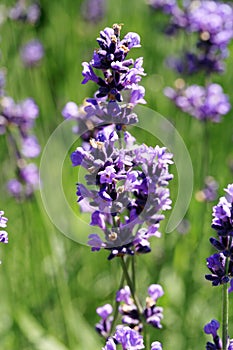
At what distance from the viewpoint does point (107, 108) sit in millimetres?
1717

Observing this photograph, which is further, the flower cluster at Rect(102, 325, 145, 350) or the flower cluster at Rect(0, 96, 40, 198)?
the flower cluster at Rect(0, 96, 40, 198)

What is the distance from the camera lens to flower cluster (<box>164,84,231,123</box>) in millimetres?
3340

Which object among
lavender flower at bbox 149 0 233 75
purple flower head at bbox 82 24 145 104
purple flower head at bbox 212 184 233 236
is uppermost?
lavender flower at bbox 149 0 233 75

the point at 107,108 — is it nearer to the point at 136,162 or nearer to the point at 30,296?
the point at 136,162

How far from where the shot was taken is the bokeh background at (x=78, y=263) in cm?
283

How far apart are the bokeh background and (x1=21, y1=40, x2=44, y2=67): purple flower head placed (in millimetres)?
85

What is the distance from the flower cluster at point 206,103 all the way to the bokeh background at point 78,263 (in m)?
0.22

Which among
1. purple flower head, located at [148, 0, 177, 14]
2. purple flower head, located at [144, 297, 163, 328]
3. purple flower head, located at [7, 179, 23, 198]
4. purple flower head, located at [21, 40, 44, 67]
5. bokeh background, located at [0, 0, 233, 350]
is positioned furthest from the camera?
purple flower head, located at [21, 40, 44, 67]

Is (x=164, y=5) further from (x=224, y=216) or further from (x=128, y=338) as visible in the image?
(x=128, y=338)

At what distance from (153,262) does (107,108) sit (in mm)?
1825

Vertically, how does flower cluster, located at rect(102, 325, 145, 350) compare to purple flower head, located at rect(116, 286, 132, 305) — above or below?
below

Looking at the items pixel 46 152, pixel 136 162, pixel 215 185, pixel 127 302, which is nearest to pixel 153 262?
pixel 215 185

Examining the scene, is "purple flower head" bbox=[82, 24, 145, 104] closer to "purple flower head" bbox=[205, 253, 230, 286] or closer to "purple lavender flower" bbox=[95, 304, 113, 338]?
"purple flower head" bbox=[205, 253, 230, 286]

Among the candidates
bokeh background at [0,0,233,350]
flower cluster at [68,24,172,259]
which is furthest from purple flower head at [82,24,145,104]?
bokeh background at [0,0,233,350]
